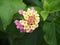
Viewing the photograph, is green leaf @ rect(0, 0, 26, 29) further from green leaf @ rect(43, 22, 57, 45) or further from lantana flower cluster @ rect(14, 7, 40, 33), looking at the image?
green leaf @ rect(43, 22, 57, 45)

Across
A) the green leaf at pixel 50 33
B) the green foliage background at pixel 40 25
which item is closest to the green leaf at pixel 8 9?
the green foliage background at pixel 40 25

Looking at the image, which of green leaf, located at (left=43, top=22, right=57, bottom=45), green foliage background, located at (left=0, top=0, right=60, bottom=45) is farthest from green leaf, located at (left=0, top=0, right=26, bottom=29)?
green leaf, located at (left=43, top=22, right=57, bottom=45)

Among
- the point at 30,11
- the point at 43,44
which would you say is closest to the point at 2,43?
the point at 43,44

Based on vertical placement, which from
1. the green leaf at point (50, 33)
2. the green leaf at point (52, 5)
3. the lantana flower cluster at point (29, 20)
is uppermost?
the green leaf at point (52, 5)

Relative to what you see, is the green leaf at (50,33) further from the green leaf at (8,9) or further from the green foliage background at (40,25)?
the green leaf at (8,9)

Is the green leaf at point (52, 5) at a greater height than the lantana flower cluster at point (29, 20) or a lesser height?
greater

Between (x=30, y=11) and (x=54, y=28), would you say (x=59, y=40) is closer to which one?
(x=54, y=28)

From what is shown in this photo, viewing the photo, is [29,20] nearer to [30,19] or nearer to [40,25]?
[30,19]
